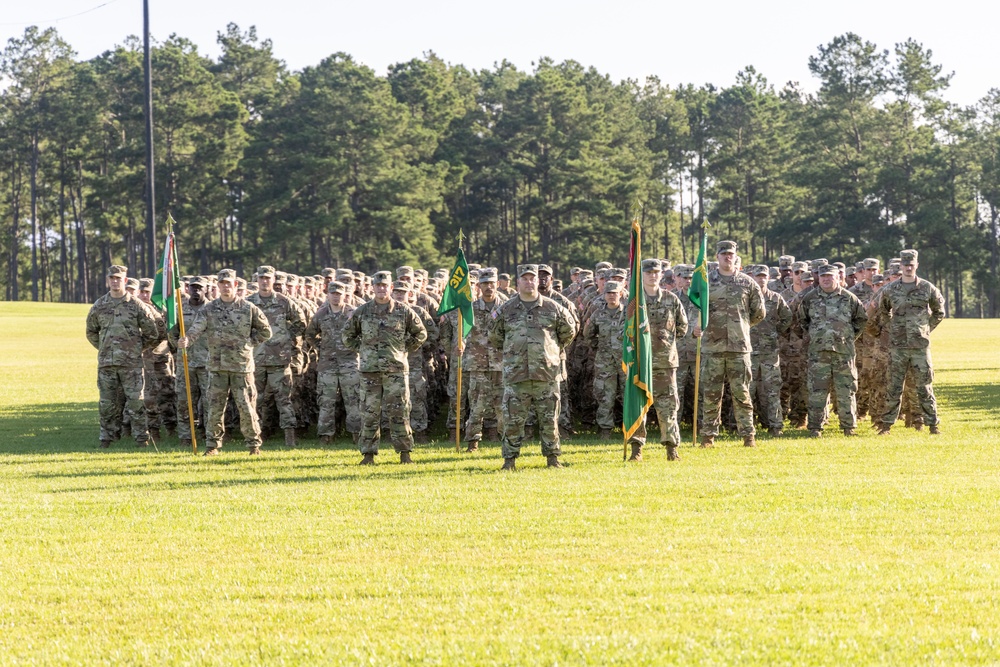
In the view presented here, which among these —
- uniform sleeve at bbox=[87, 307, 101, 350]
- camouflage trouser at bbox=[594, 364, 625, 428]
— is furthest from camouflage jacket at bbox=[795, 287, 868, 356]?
uniform sleeve at bbox=[87, 307, 101, 350]

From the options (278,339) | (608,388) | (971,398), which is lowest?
(971,398)

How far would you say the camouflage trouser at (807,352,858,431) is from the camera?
1652 cm

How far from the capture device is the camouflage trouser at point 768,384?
55.3ft

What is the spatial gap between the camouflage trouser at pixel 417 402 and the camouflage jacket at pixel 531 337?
335 centimetres

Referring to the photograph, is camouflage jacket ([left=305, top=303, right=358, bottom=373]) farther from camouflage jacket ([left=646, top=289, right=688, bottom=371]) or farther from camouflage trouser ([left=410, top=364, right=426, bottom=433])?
camouflage jacket ([left=646, top=289, right=688, bottom=371])

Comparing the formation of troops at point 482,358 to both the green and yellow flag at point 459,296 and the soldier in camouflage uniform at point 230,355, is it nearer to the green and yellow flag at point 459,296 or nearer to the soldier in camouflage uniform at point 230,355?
the soldier in camouflage uniform at point 230,355

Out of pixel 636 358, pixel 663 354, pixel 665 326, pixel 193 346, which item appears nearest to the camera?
pixel 636 358

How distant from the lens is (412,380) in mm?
17172

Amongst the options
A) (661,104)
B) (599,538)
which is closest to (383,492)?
(599,538)

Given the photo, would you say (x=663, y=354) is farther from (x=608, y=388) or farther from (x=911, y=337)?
(x=911, y=337)

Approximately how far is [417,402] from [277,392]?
1911mm

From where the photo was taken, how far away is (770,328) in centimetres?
1719

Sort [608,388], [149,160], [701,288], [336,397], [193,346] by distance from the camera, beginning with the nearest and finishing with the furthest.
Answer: [701,288] → [608,388] → [336,397] → [193,346] → [149,160]

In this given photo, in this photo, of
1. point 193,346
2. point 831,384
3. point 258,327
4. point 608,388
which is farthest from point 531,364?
point 193,346
